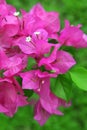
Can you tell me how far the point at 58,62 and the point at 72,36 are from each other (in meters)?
0.10

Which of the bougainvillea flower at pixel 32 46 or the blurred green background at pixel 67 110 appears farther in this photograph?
the blurred green background at pixel 67 110

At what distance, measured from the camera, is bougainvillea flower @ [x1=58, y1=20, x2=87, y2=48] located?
3.35ft

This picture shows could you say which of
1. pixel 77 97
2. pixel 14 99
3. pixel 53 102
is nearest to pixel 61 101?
pixel 53 102

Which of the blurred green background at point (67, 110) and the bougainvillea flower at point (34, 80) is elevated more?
the bougainvillea flower at point (34, 80)

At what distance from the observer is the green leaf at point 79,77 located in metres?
0.97

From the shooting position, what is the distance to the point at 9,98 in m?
0.95

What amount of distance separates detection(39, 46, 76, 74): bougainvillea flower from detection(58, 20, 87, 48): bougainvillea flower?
0.20 ft

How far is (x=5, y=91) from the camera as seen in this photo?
0.95 m

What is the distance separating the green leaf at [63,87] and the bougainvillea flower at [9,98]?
0.29ft

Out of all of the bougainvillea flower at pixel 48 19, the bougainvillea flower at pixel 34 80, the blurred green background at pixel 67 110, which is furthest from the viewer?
the blurred green background at pixel 67 110

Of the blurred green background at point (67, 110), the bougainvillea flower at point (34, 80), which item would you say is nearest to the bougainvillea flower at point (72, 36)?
the bougainvillea flower at point (34, 80)

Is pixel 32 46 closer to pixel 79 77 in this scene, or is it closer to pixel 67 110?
pixel 79 77

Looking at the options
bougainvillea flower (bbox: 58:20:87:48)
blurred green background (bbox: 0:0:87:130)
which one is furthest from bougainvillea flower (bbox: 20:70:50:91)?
blurred green background (bbox: 0:0:87:130)

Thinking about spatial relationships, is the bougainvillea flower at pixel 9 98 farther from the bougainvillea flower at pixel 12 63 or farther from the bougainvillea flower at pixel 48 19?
the bougainvillea flower at pixel 48 19
